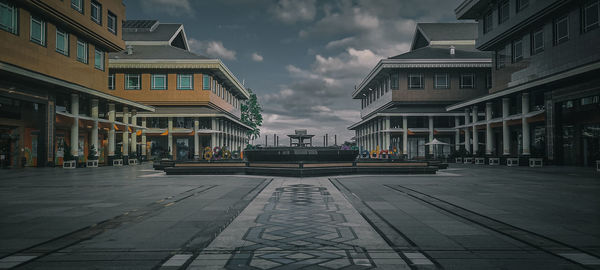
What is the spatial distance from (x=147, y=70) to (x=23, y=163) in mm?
22244

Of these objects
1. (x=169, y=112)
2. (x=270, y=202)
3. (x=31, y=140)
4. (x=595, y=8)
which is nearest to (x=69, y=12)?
(x=31, y=140)

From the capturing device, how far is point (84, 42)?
30.4 meters

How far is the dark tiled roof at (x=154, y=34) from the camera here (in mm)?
52125

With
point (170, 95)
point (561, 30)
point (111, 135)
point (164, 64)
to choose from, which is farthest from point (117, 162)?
point (561, 30)

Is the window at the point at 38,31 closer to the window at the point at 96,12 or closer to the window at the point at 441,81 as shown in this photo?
the window at the point at 96,12

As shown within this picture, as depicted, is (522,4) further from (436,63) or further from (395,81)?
(395,81)

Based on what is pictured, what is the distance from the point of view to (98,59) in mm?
32781

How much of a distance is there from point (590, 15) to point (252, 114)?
214 feet

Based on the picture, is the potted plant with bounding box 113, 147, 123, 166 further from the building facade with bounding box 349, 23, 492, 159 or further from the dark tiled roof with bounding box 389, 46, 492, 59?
the dark tiled roof with bounding box 389, 46, 492, 59

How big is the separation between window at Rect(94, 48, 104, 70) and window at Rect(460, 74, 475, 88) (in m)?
43.5

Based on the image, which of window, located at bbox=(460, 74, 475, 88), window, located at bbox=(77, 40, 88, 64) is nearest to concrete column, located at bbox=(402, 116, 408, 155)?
window, located at bbox=(460, 74, 475, 88)

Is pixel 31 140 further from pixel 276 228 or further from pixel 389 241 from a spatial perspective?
pixel 389 241

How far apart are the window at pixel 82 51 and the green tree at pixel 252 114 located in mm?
48178

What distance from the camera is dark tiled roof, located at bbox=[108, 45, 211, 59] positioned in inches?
1801
